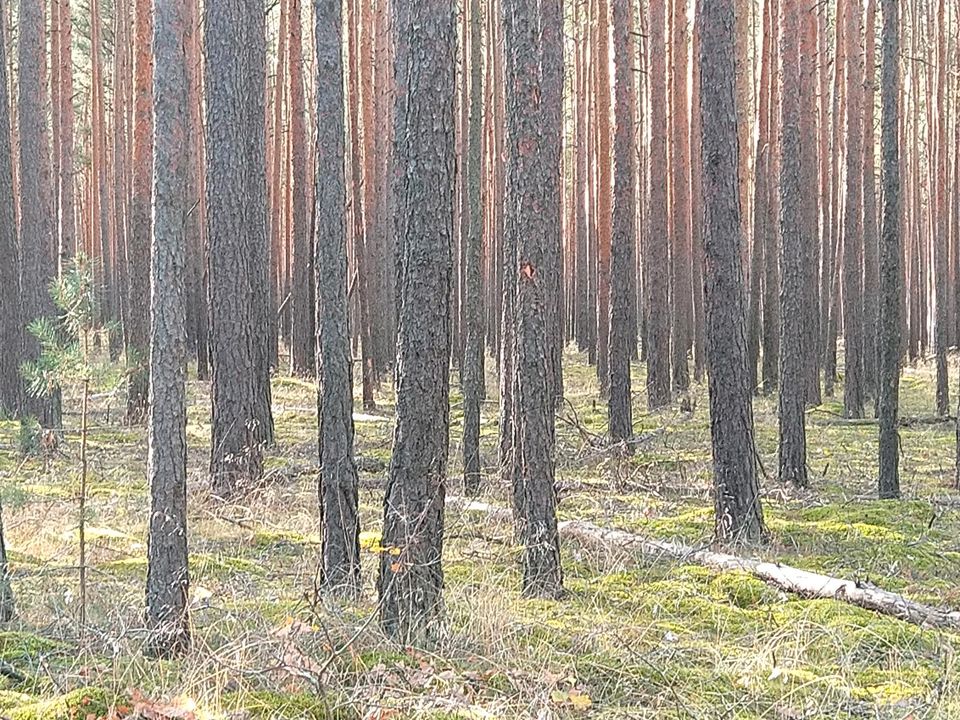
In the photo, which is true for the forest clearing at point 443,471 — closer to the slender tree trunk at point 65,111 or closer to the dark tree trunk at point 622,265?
the dark tree trunk at point 622,265

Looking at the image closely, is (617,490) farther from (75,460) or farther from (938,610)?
(75,460)

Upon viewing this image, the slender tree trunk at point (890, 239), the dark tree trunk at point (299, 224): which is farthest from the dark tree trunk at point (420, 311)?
the dark tree trunk at point (299, 224)

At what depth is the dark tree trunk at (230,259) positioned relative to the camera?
30.5 feet

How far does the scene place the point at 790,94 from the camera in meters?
10.1

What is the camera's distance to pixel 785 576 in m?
6.31

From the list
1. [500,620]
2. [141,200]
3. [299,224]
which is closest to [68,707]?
[500,620]

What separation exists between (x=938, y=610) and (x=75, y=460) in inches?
345

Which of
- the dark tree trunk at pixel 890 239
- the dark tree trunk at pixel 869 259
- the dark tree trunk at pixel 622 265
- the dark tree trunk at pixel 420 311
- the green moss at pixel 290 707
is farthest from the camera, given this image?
the dark tree trunk at pixel 869 259

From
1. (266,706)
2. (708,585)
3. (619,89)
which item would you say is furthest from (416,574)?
(619,89)

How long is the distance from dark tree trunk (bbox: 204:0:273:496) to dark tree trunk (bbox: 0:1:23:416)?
11.0 ft

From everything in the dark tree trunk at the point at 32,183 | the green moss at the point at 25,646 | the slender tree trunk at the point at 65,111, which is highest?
Result: the slender tree trunk at the point at 65,111

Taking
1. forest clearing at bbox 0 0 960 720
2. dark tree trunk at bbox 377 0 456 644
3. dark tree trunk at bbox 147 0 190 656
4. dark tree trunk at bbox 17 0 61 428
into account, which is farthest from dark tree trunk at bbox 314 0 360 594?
dark tree trunk at bbox 17 0 61 428

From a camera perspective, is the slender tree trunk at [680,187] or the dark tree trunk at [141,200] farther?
the slender tree trunk at [680,187]

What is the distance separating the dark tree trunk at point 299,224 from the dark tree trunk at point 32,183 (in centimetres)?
466
